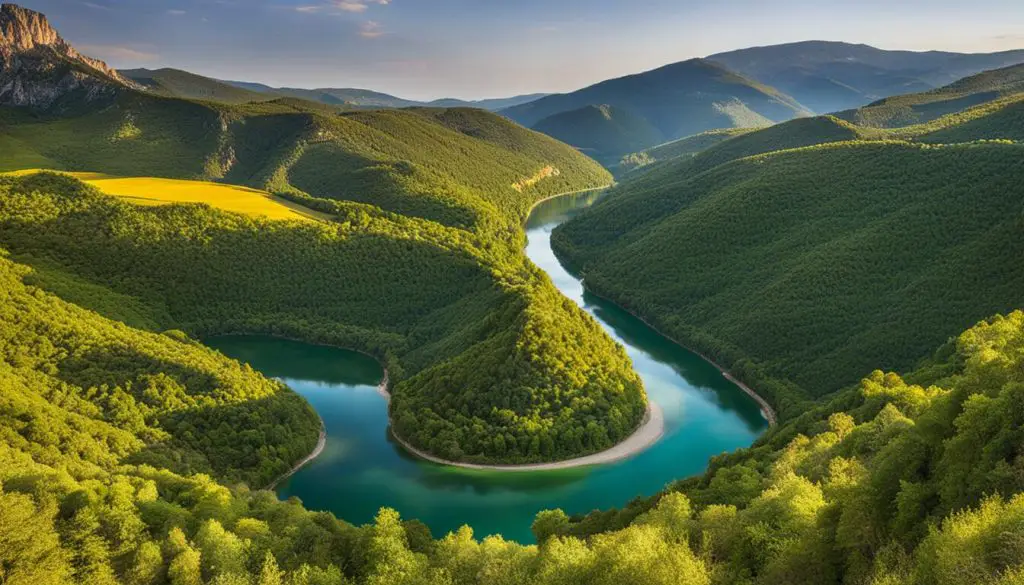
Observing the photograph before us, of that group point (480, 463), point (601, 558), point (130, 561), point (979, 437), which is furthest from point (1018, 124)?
point (130, 561)

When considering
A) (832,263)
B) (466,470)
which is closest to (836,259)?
(832,263)

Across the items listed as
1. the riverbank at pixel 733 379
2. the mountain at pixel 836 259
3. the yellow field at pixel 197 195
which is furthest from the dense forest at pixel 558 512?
the yellow field at pixel 197 195

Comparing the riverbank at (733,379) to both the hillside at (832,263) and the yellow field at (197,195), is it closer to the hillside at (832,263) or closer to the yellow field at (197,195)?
the hillside at (832,263)

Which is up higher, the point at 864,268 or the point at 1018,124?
the point at 1018,124

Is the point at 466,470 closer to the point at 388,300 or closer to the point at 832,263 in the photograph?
the point at 388,300

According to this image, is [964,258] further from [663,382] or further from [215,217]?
[215,217]

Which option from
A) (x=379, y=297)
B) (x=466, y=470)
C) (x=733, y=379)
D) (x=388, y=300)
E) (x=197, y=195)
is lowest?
(x=466, y=470)

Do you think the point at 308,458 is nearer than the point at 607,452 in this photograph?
Yes
